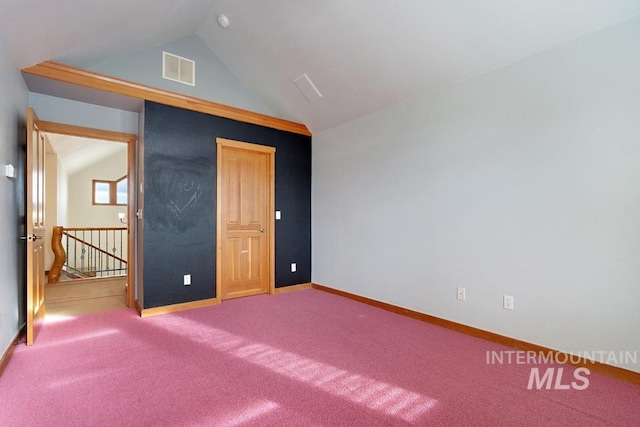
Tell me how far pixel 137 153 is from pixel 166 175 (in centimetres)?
65

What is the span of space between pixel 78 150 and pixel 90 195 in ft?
8.29

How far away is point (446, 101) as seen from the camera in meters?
3.27

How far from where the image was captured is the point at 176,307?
3.76m

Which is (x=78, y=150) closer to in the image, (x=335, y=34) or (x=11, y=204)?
(x=11, y=204)

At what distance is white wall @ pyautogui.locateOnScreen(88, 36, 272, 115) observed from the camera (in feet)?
11.5

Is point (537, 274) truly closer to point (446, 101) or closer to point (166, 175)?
point (446, 101)

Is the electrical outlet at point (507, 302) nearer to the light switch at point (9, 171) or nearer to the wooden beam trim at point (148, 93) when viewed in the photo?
the wooden beam trim at point (148, 93)

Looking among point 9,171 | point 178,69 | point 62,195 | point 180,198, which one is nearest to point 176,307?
point 180,198

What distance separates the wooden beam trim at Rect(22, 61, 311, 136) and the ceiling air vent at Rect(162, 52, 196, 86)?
0.83 ft

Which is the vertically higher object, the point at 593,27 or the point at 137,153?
the point at 593,27

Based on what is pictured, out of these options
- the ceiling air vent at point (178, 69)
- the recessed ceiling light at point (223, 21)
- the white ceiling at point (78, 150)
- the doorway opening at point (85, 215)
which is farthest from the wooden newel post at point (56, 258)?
the recessed ceiling light at point (223, 21)

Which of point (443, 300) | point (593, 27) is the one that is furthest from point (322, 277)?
point (593, 27)

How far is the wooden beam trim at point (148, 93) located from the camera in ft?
9.96

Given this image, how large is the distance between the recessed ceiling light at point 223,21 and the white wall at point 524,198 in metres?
2.00
